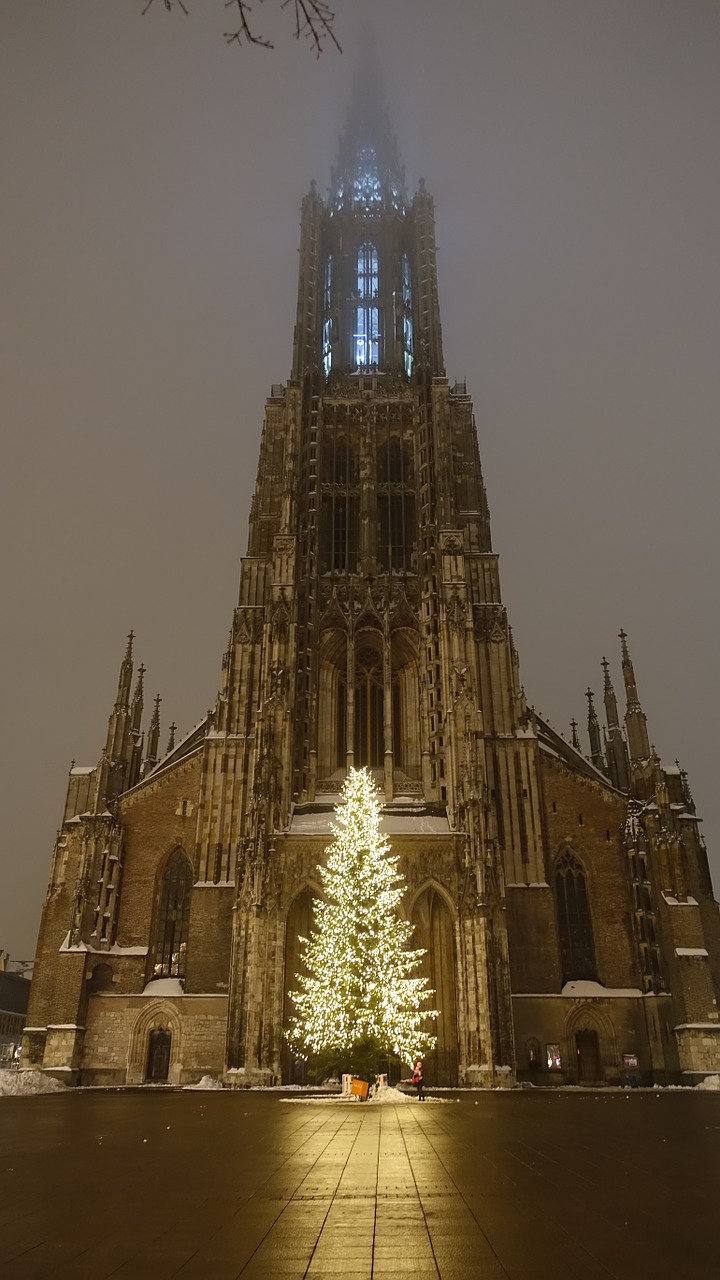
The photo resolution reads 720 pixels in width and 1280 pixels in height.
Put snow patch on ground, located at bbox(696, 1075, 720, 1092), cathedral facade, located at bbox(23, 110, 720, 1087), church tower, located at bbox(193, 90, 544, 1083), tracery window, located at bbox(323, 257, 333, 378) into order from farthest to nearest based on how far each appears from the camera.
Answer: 1. tracery window, located at bbox(323, 257, 333, 378)
2. cathedral facade, located at bbox(23, 110, 720, 1087)
3. church tower, located at bbox(193, 90, 544, 1083)
4. snow patch on ground, located at bbox(696, 1075, 720, 1092)

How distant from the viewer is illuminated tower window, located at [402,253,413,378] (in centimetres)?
5122

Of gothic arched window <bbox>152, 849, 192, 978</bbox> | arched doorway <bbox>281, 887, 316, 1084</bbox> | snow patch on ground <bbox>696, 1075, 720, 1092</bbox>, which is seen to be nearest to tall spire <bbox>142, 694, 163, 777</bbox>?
gothic arched window <bbox>152, 849, 192, 978</bbox>

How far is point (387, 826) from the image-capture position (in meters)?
34.1

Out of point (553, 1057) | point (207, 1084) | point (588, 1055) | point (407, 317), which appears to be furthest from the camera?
point (407, 317)

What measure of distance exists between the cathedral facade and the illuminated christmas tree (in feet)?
18.5

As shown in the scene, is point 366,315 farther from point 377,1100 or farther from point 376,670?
point 377,1100

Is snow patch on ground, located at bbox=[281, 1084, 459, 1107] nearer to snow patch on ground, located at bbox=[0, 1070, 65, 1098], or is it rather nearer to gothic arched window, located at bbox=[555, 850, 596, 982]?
snow patch on ground, located at bbox=[0, 1070, 65, 1098]

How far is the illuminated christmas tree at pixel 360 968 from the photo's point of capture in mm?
24688

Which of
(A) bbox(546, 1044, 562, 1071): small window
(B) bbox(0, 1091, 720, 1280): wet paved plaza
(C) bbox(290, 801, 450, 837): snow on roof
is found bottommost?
(B) bbox(0, 1091, 720, 1280): wet paved plaza

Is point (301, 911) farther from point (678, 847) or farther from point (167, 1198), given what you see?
point (167, 1198)

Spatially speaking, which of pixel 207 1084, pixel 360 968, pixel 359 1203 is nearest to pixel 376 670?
pixel 360 968

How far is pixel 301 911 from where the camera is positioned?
33.3m

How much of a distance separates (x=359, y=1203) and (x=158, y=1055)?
31.5 meters

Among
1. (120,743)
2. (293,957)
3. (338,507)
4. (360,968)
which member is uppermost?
(338,507)
